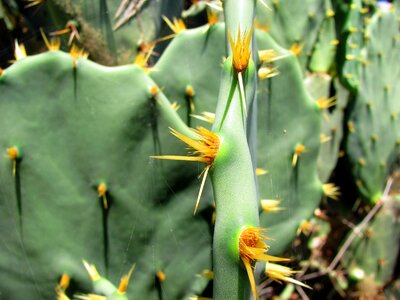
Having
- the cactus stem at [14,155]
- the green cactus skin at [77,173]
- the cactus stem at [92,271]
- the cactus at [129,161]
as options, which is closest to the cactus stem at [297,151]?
the cactus at [129,161]

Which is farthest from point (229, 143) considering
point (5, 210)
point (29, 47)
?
point (29, 47)

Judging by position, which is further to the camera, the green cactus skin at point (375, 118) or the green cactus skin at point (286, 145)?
the green cactus skin at point (375, 118)

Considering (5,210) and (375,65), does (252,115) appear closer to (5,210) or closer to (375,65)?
(5,210)

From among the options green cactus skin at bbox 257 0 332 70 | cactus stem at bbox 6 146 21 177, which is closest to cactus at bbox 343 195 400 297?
green cactus skin at bbox 257 0 332 70

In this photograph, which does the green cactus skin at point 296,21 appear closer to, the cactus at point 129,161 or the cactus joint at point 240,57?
the cactus at point 129,161

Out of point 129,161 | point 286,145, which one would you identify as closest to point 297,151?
point 286,145

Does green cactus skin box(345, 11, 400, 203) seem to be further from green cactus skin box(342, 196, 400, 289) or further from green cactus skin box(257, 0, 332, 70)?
green cactus skin box(257, 0, 332, 70)
